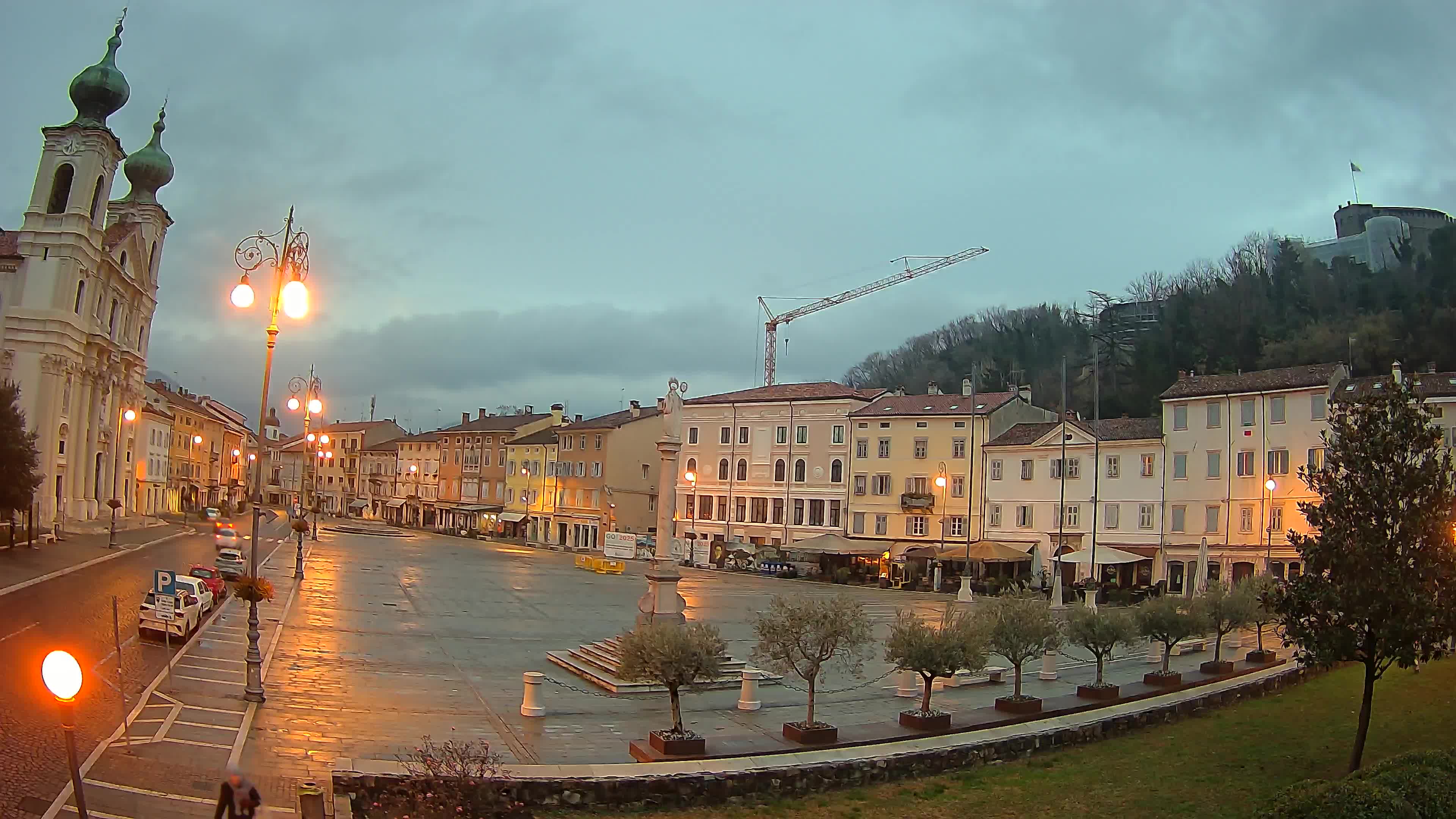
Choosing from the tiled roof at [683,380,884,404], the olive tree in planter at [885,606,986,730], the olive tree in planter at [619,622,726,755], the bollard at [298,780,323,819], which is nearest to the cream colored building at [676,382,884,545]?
the tiled roof at [683,380,884,404]

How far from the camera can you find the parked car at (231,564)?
37781mm

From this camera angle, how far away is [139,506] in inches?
3095

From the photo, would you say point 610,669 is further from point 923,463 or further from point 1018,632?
point 923,463

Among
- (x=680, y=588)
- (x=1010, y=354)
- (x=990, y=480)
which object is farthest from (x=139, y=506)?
(x=1010, y=354)

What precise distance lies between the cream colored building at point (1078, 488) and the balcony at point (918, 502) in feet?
12.4

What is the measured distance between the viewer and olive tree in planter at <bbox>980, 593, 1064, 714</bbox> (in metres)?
19.9

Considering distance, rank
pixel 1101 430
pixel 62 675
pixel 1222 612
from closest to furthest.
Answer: pixel 62 675 < pixel 1222 612 < pixel 1101 430

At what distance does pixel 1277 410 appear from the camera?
5059cm

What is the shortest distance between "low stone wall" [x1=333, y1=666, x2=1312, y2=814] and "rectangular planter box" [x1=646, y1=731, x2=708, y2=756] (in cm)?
104

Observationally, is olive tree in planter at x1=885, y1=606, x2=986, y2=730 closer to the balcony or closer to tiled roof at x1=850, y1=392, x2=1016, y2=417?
tiled roof at x1=850, y1=392, x2=1016, y2=417

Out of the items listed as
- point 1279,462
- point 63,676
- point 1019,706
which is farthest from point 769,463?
point 63,676

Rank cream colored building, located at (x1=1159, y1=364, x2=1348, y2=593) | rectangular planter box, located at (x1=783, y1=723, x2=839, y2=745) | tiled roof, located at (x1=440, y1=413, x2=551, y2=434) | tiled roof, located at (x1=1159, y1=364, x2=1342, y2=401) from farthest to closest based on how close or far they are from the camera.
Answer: tiled roof, located at (x1=440, y1=413, x2=551, y2=434) < tiled roof, located at (x1=1159, y1=364, x2=1342, y2=401) < cream colored building, located at (x1=1159, y1=364, x2=1348, y2=593) < rectangular planter box, located at (x1=783, y1=723, x2=839, y2=745)

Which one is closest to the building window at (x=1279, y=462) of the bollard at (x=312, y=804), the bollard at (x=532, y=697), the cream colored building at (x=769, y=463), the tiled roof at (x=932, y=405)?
the tiled roof at (x=932, y=405)

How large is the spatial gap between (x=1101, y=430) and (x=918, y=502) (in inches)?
487
